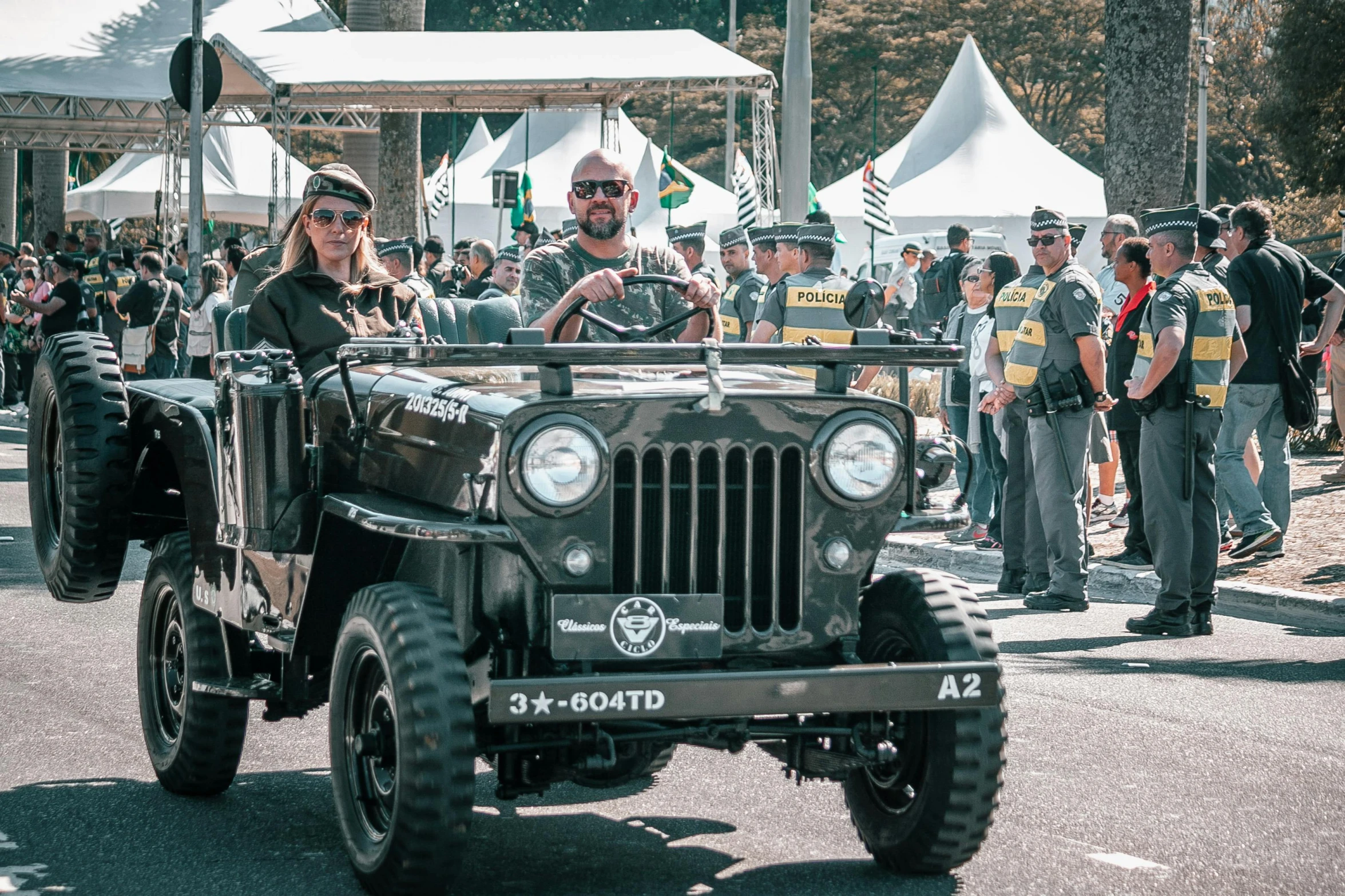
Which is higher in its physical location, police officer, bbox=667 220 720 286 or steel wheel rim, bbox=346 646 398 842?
police officer, bbox=667 220 720 286

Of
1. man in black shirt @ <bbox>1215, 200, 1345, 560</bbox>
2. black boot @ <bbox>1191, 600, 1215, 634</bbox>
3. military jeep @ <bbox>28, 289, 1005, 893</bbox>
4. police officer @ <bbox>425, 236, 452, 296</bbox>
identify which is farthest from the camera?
police officer @ <bbox>425, 236, 452, 296</bbox>

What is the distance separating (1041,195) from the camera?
32.0m

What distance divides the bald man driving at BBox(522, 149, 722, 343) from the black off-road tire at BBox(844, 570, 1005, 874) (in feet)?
4.72

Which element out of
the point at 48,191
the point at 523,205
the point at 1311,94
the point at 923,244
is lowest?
the point at 923,244

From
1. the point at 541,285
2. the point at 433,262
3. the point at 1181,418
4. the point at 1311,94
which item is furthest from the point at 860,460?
the point at 1311,94

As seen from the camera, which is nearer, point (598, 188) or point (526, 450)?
point (526, 450)

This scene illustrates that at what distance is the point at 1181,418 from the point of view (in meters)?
9.08

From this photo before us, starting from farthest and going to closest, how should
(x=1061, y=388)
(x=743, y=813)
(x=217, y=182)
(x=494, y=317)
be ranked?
(x=217, y=182) → (x=1061, y=388) → (x=494, y=317) → (x=743, y=813)

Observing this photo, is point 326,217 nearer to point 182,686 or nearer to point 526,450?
point 182,686

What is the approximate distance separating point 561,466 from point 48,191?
3728 cm

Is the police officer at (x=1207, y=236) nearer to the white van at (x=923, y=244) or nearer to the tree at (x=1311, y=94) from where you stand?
the white van at (x=923, y=244)

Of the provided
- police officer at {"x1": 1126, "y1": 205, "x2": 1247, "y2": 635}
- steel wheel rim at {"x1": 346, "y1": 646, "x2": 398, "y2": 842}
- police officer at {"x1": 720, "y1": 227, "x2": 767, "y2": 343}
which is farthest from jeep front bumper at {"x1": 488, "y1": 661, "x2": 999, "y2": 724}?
police officer at {"x1": 720, "y1": 227, "x2": 767, "y2": 343}

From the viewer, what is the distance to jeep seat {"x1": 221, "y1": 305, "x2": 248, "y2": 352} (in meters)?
6.15

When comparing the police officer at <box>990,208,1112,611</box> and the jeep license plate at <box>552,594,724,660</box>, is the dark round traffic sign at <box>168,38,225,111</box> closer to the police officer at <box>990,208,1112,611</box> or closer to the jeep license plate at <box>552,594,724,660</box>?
the police officer at <box>990,208,1112,611</box>
